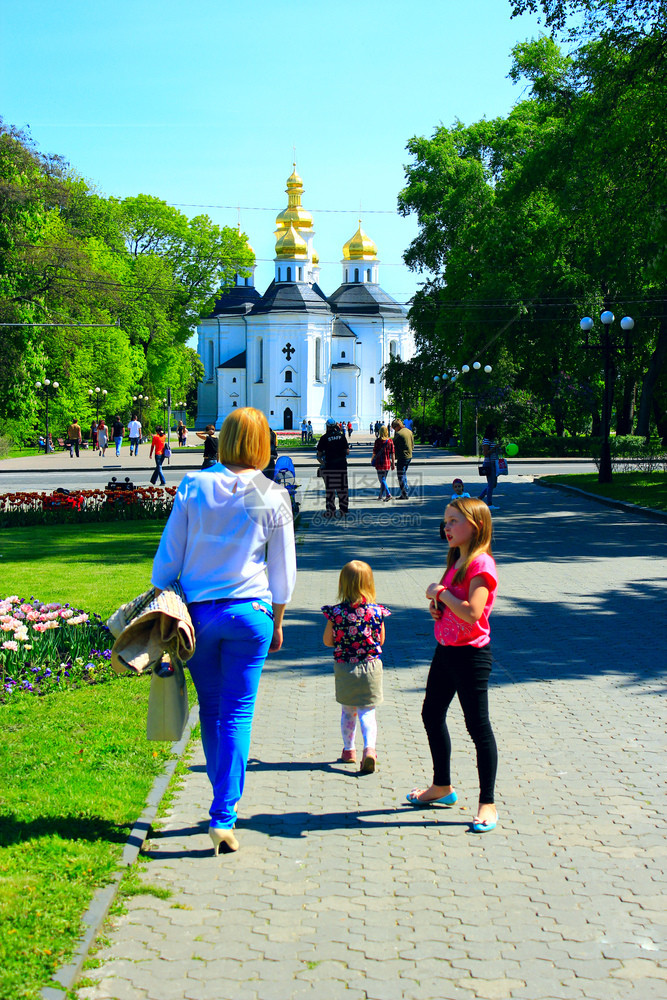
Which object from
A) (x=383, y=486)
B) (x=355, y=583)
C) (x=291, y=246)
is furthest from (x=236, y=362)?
(x=355, y=583)

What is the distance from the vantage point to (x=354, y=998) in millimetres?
3332

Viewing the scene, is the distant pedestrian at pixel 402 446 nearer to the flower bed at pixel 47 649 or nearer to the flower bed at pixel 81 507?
the flower bed at pixel 81 507

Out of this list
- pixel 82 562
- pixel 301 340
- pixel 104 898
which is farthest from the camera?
pixel 301 340

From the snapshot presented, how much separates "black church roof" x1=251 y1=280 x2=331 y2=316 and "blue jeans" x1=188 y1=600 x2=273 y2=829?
97.2 meters

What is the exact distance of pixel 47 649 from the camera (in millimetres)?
7531

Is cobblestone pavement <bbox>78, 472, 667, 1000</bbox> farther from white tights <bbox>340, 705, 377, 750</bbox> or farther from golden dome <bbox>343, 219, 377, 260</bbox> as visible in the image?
golden dome <bbox>343, 219, 377, 260</bbox>

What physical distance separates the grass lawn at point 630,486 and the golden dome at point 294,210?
81835 millimetres

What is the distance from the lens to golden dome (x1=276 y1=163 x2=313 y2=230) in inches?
4171

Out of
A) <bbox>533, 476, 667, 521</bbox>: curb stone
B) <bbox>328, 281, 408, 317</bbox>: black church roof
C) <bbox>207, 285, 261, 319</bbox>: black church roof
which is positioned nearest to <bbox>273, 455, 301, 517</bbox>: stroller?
<bbox>533, 476, 667, 521</bbox>: curb stone

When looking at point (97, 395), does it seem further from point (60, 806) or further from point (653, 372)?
point (60, 806)

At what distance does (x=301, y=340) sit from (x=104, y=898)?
321ft

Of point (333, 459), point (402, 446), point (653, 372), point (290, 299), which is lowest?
point (333, 459)

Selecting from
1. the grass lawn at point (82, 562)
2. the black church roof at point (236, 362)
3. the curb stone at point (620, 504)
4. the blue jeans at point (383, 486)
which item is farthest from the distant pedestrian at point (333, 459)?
the black church roof at point (236, 362)

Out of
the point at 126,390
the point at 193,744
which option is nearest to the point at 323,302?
the point at 126,390
